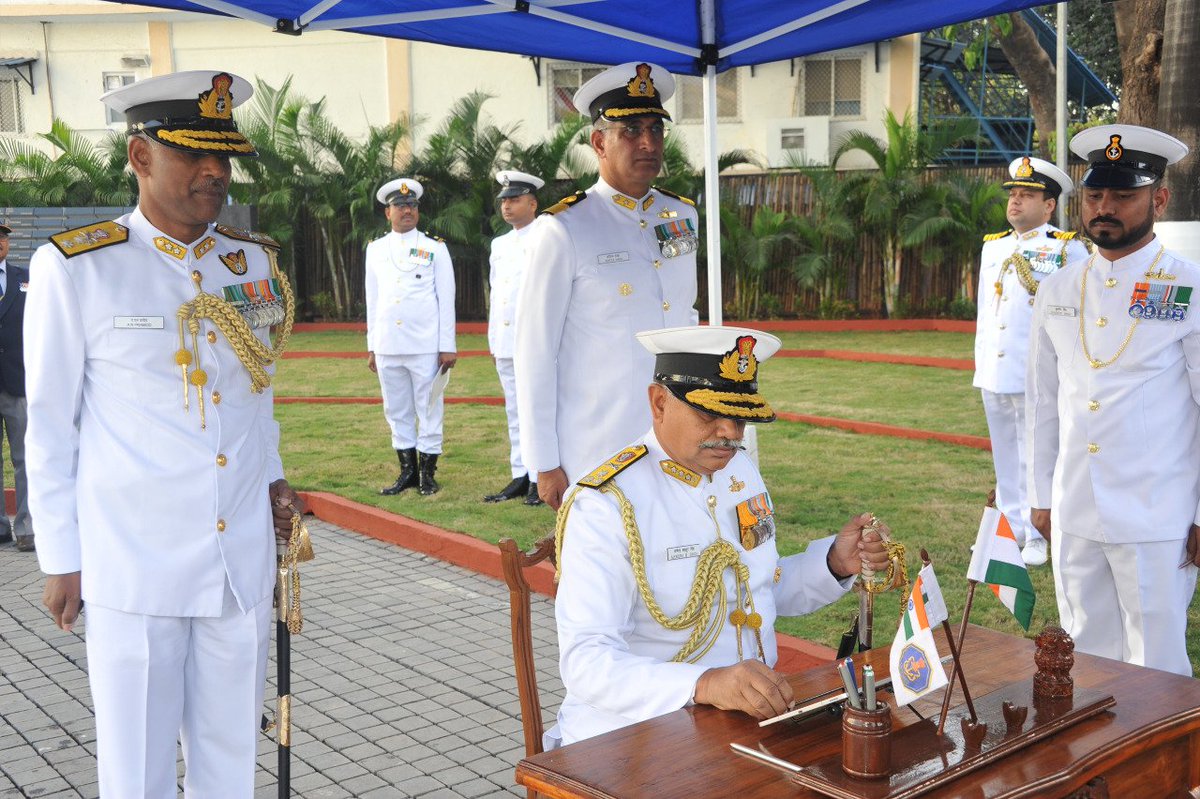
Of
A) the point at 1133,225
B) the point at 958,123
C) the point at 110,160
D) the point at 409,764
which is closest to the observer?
the point at 1133,225

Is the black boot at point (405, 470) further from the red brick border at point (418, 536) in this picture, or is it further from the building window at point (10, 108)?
the building window at point (10, 108)

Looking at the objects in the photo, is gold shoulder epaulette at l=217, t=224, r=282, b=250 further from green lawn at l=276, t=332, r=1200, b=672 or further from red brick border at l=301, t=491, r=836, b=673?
green lawn at l=276, t=332, r=1200, b=672

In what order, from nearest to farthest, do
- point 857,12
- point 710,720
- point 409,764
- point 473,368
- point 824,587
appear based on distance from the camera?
1. point 710,720
2. point 824,587
3. point 409,764
4. point 857,12
5. point 473,368

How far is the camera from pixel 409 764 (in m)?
4.52

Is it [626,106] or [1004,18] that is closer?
[626,106]

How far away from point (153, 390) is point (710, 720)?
5.56 feet

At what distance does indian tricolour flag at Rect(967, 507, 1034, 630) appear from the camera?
8.61 feet

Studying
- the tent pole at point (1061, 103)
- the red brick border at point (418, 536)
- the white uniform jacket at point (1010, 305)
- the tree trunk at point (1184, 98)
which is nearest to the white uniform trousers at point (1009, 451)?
the white uniform jacket at point (1010, 305)

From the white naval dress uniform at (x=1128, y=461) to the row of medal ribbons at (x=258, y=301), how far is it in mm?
2712

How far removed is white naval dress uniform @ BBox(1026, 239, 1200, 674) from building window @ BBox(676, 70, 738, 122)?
20.3 m

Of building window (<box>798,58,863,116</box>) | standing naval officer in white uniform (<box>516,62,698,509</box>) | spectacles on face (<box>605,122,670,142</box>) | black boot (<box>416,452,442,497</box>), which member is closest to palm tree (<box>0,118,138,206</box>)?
building window (<box>798,58,863,116</box>)

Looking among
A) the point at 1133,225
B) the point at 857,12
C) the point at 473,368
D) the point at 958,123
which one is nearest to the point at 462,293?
the point at 473,368

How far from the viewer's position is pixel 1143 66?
743 cm

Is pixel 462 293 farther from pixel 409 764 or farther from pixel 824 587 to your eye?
pixel 824 587
